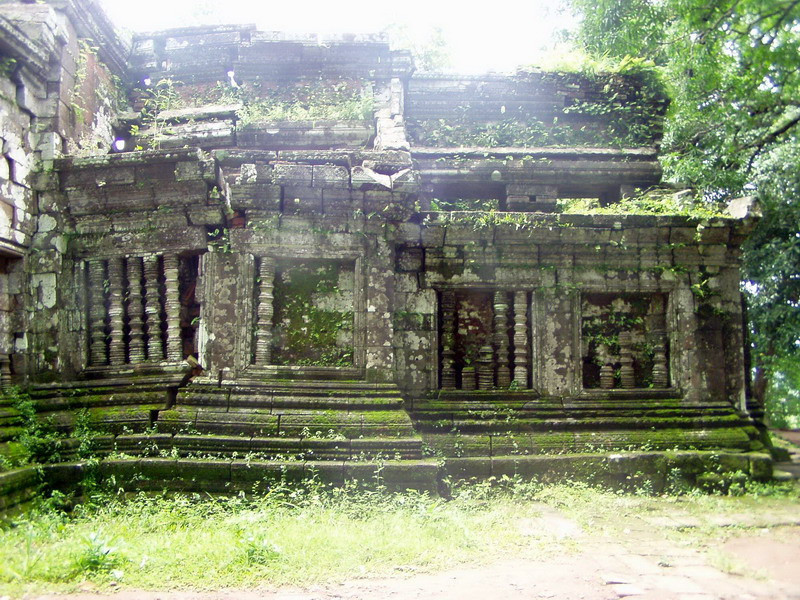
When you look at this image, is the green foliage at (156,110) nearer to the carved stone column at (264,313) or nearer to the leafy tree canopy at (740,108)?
the carved stone column at (264,313)

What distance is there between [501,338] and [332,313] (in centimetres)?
220

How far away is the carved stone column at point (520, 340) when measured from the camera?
7.85 meters

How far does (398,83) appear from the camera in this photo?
10234 millimetres

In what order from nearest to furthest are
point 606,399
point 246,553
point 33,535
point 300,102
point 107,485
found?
point 246,553, point 33,535, point 107,485, point 606,399, point 300,102

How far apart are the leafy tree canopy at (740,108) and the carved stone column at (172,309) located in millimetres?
5222

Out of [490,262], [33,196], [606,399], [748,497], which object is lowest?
[748,497]

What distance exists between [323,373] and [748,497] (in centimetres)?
485

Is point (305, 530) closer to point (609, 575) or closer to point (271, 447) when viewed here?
point (271, 447)

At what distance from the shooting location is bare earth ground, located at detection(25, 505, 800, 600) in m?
4.02

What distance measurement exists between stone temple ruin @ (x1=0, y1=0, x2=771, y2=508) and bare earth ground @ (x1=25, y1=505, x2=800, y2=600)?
176 cm

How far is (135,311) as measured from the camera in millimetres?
7254

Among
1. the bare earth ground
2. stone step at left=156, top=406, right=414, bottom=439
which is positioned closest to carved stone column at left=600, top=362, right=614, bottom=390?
the bare earth ground

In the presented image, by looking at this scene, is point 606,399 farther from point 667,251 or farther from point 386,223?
point 386,223

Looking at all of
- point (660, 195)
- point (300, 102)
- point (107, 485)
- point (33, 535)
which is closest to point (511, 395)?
point (660, 195)
